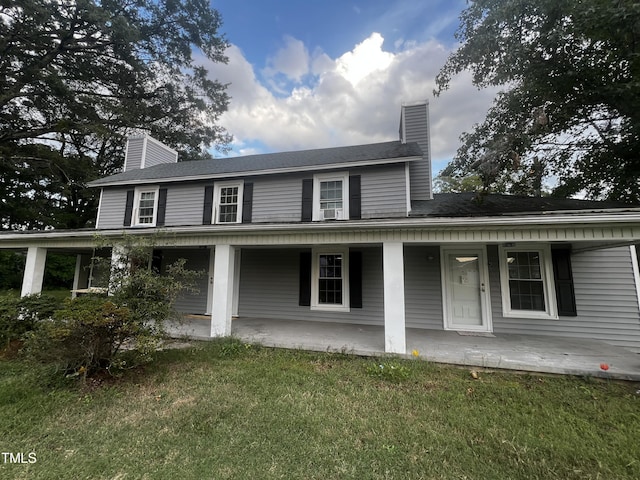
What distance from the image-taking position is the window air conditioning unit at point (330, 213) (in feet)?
24.6

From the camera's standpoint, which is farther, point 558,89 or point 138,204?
point 138,204

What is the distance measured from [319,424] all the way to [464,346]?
3.59 m

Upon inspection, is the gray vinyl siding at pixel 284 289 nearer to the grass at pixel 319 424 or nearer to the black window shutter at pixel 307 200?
the black window shutter at pixel 307 200

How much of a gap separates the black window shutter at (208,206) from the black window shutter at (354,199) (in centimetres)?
413

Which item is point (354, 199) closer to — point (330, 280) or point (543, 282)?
point (330, 280)

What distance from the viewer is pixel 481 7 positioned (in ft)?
29.0

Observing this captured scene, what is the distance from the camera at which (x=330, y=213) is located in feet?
24.8

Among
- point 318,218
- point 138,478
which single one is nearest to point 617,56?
point 318,218

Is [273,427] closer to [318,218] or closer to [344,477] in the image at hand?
[344,477]

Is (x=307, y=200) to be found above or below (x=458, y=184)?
below

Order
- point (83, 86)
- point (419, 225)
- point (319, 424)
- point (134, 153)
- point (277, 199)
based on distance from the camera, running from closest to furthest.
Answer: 1. point (319, 424)
2. point (419, 225)
3. point (277, 199)
4. point (134, 153)
5. point (83, 86)

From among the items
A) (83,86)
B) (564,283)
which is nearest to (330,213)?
(564,283)

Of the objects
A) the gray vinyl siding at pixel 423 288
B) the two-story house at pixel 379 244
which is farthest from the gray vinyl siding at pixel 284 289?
the gray vinyl siding at pixel 423 288

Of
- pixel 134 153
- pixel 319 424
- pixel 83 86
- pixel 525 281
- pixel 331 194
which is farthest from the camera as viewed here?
pixel 83 86
